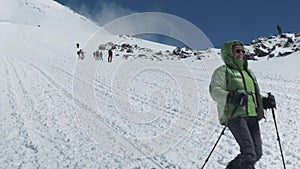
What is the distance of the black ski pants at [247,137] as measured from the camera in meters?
4.33

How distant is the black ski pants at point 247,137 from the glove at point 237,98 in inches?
9.2

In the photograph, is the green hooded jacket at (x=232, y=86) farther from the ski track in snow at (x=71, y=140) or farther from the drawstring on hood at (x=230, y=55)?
the ski track in snow at (x=71, y=140)

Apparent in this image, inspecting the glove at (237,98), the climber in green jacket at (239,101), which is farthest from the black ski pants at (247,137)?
the glove at (237,98)

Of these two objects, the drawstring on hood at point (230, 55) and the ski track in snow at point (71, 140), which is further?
the ski track in snow at point (71, 140)

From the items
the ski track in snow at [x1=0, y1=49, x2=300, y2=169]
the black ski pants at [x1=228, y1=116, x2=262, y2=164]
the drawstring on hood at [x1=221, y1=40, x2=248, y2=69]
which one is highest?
the drawstring on hood at [x1=221, y1=40, x2=248, y2=69]

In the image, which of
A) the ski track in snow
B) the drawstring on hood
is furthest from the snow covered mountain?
the drawstring on hood

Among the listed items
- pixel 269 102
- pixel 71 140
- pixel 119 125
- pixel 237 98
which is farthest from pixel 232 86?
pixel 119 125

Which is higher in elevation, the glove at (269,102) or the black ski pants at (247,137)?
the glove at (269,102)

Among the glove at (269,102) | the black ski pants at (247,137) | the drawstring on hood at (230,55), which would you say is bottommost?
the black ski pants at (247,137)

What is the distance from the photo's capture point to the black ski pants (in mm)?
4332

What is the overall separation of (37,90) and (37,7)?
144 m

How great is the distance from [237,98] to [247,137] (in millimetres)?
484

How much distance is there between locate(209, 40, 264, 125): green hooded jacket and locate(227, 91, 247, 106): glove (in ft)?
0.18

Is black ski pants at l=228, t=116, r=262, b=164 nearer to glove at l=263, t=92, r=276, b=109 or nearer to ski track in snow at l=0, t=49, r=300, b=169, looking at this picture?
glove at l=263, t=92, r=276, b=109
